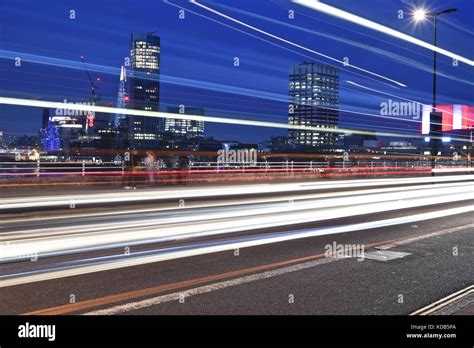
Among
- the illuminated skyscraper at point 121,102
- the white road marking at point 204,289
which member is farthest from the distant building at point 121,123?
the white road marking at point 204,289

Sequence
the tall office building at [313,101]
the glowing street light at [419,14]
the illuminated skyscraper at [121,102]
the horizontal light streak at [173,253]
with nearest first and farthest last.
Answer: the horizontal light streak at [173,253]
the glowing street light at [419,14]
the illuminated skyscraper at [121,102]
the tall office building at [313,101]

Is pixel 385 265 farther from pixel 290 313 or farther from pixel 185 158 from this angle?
pixel 185 158

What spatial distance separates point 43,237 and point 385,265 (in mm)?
6128

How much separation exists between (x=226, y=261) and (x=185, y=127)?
83.0ft

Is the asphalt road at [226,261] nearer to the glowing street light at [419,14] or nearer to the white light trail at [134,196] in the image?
the white light trail at [134,196]

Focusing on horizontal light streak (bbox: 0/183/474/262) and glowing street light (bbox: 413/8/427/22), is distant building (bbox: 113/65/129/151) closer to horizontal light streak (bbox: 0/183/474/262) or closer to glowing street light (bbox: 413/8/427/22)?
horizontal light streak (bbox: 0/183/474/262)

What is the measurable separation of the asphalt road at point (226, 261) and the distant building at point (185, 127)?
17645 mm

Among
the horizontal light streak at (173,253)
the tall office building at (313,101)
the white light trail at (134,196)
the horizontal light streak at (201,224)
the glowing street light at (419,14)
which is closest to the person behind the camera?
the horizontal light streak at (173,253)

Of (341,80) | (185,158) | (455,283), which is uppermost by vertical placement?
(341,80)

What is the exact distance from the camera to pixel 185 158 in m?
31.6

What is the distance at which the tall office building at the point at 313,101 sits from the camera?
40.6 metres

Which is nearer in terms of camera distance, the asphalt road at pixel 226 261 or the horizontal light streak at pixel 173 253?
the asphalt road at pixel 226 261
